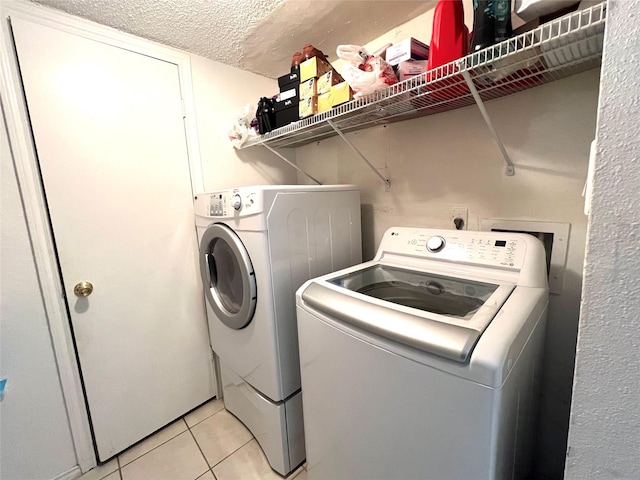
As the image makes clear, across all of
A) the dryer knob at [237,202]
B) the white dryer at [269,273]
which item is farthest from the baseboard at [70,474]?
the dryer knob at [237,202]

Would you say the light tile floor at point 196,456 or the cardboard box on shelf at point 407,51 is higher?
the cardboard box on shelf at point 407,51

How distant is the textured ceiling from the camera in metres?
1.26

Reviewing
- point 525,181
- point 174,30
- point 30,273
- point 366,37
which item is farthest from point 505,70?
point 30,273

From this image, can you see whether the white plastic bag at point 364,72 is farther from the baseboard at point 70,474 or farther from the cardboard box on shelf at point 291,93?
the baseboard at point 70,474

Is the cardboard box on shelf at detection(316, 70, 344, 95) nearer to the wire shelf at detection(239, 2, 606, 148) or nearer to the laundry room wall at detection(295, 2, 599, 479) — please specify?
the wire shelf at detection(239, 2, 606, 148)

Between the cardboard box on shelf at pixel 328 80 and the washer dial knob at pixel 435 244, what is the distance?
836mm

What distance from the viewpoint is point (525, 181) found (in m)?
1.14

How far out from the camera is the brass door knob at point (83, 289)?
1.33m

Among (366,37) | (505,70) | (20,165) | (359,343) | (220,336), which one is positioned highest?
(366,37)

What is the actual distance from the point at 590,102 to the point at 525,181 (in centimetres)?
31

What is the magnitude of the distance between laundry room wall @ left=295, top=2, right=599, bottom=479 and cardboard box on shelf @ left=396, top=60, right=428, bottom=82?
1.22 feet

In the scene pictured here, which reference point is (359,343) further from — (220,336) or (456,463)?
(220,336)

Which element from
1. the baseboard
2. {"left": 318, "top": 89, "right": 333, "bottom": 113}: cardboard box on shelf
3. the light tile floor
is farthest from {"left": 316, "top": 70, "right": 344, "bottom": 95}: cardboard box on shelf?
the baseboard

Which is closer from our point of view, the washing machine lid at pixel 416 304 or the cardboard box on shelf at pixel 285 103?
the washing machine lid at pixel 416 304
